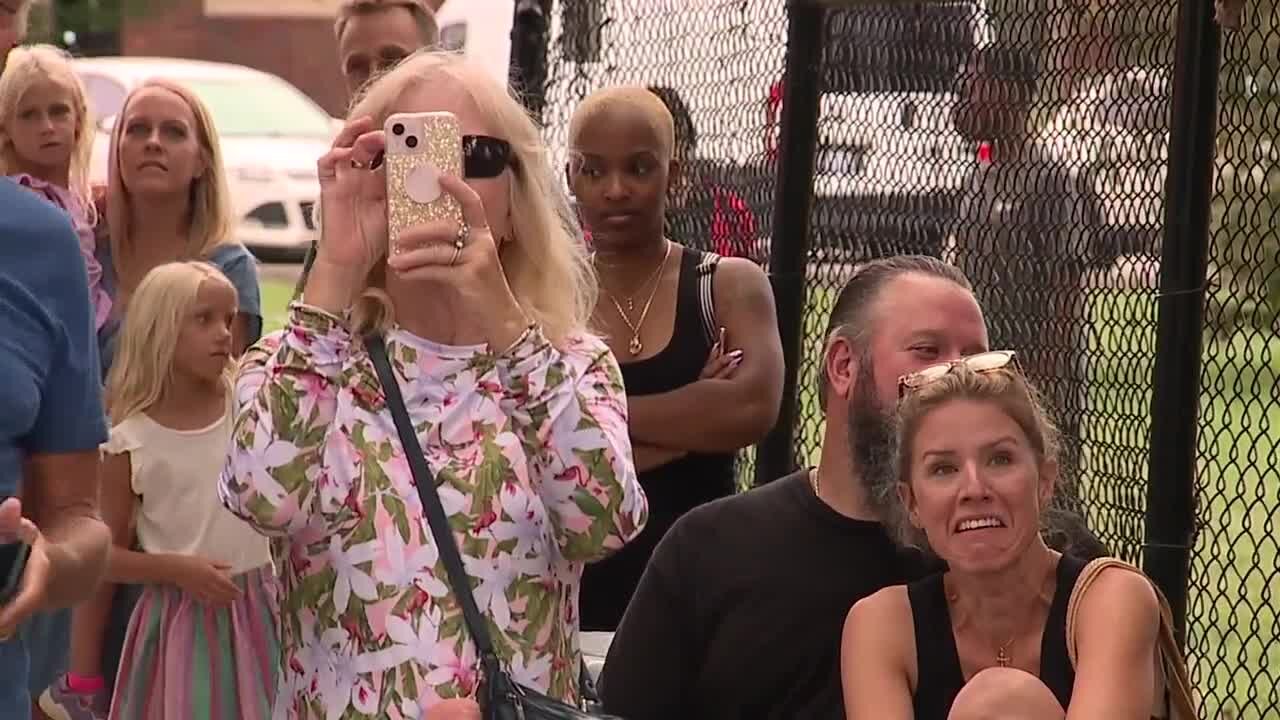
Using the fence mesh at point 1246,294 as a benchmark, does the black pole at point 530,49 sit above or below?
above

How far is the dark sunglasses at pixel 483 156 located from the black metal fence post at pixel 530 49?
3.62m

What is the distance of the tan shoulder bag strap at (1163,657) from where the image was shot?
3352 millimetres

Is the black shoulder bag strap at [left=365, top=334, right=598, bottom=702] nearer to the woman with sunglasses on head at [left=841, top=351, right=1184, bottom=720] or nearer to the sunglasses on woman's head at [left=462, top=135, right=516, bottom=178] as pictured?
the sunglasses on woman's head at [left=462, top=135, right=516, bottom=178]

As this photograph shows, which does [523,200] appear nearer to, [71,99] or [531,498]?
[531,498]

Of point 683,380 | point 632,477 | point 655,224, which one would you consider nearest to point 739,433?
point 683,380

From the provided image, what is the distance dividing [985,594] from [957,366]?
13.5 inches

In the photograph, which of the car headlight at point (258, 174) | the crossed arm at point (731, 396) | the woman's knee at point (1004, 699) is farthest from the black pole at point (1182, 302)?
the car headlight at point (258, 174)

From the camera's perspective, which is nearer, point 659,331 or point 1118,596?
point 1118,596

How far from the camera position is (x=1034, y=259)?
207 inches

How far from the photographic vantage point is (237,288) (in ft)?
19.8

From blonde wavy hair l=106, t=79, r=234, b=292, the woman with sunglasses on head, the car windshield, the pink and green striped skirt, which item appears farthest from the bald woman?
the car windshield

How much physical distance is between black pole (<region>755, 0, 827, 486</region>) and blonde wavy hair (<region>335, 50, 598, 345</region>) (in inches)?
88.5

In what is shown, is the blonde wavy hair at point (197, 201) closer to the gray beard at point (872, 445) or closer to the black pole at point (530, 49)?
the black pole at point (530, 49)

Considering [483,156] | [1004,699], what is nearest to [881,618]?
[1004,699]
